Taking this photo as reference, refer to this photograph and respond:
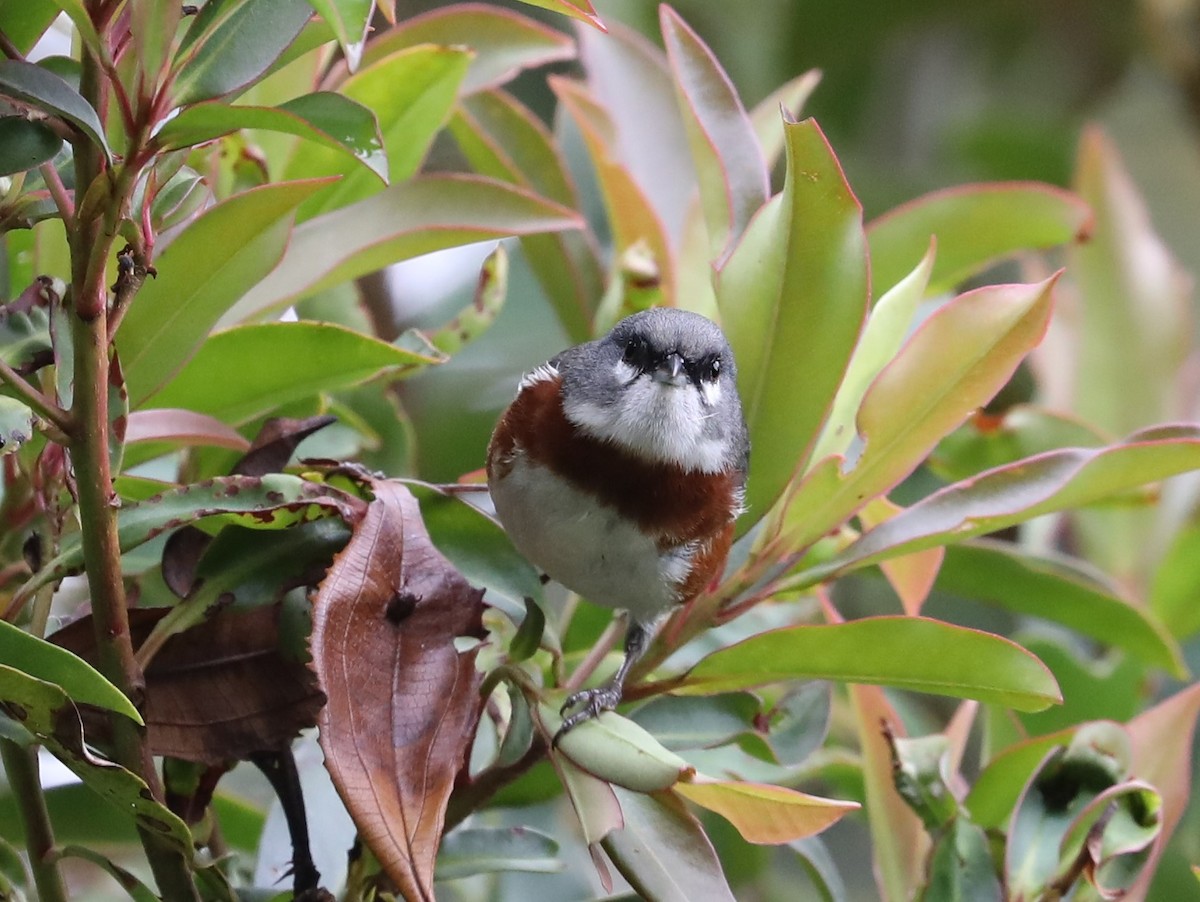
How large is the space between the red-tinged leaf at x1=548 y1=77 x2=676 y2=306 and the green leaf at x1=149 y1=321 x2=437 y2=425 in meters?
0.51

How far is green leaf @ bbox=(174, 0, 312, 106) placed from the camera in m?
0.93

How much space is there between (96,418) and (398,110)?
702 mm

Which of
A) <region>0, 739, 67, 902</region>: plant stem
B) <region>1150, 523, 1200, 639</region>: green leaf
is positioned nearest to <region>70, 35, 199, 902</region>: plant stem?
<region>0, 739, 67, 902</region>: plant stem

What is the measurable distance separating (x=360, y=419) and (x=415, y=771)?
690 mm

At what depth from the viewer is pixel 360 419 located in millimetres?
1565

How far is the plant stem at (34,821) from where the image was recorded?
1.04m

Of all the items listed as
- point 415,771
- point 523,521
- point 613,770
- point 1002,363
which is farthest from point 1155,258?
point 415,771

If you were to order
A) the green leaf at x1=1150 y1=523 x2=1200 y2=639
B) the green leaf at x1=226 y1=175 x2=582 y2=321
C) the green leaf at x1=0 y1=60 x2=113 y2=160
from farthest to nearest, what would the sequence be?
the green leaf at x1=1150 y1=523 x2=1200 y2=639 → the green leaf at x1=226 y1=175 x2=582 y2=321 → the green leaf at x1=0 y1=60 x2=113 y2=160

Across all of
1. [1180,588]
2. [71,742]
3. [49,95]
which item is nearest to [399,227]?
[49,95]

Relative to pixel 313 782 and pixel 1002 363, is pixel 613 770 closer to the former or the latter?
pixel 313 782

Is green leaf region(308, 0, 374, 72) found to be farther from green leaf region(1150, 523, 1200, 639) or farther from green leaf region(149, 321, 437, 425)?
green leaf region(1150, 523, 1200, 639)

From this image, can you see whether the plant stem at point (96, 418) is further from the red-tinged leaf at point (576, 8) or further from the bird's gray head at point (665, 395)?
the bird's gray head at point (665, 395)

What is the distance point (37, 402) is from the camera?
2.95ft

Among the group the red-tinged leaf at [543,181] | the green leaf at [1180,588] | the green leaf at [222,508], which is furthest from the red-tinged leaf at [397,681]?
the green leaf at [1180,588]
